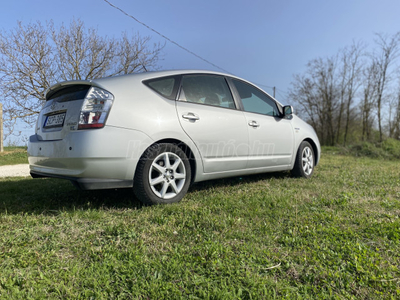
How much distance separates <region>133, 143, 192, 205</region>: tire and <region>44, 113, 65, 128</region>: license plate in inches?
34.5

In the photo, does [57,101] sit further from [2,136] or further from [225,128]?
[2,136]

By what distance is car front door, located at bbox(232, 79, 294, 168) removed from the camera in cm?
377

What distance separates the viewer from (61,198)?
331 centimetres

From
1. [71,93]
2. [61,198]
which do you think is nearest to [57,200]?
[61,198]

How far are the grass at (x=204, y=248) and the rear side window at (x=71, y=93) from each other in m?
1.12

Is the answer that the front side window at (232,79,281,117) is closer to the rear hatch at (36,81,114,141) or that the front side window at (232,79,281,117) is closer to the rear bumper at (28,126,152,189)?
the rear bumper at (28,126,152,189)

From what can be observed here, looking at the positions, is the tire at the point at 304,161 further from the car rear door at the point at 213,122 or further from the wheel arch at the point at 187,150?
the wheel arch at the point at 187,150

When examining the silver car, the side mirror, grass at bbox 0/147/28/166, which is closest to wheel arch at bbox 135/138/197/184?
the silver car

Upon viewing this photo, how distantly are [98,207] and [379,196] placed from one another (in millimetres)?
3257

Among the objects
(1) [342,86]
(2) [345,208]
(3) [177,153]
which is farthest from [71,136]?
(1) [342,86]

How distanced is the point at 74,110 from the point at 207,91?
159 centimetres

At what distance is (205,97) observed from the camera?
3.37 metres

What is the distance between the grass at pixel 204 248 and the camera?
1456mm

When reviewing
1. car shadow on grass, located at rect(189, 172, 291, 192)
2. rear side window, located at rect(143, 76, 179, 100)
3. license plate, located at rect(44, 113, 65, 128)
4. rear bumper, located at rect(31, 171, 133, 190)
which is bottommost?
car shadow on grass, located at rect(189, 172, 291, 192)
